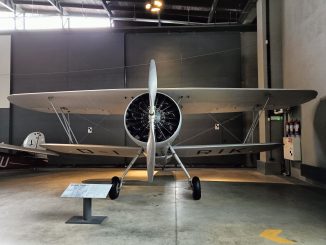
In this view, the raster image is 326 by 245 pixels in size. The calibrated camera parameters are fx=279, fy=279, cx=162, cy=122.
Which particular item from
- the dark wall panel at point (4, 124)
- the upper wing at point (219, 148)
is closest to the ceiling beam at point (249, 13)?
the upper wing at point (219, 148)

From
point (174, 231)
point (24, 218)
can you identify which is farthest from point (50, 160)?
point (174, 231)

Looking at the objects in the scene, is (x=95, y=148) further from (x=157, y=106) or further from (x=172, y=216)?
(x=172, y=216)

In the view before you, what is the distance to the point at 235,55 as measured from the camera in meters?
11.3

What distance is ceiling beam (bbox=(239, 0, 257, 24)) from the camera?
401 inches

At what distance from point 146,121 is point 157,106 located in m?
0.33

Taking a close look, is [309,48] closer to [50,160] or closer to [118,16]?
[118,16]

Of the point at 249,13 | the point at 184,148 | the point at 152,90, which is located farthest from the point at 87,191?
the point at 249,13

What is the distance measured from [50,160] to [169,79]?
5880 mm

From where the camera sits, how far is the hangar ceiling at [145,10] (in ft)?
34.9

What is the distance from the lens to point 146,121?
188 inches

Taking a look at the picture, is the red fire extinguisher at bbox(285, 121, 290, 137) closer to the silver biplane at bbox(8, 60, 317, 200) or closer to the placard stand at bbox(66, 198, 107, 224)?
the silver biplane at bbox(8, 60, 317, 200)

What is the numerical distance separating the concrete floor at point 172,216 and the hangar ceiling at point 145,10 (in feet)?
24.0

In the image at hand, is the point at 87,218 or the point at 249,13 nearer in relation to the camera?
the point at 87,218

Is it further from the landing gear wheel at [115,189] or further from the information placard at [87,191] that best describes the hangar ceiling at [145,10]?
the information placard at [87,191]
